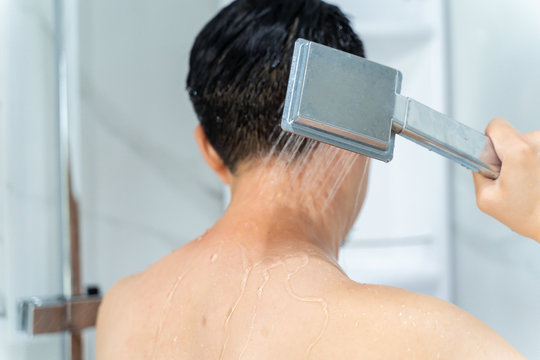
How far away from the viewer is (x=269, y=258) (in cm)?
72

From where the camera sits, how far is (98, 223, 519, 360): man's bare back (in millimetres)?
592

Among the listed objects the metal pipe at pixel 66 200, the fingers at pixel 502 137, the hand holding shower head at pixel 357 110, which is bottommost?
the metal pipe at pixel 66 200

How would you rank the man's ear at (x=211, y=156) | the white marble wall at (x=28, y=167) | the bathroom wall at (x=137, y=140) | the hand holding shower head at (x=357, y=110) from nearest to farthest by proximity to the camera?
the hand holding shower head at (x=357, y=110) → the man's ear at (x=211, y=156) → the white marble wall at (x=28, y=167) → the bathroom wall at (x=137, y=140)

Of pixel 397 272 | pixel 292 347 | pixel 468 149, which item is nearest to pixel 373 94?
pixel 468 149

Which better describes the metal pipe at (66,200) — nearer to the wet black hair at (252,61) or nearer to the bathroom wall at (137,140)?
the bathroom wall at (137,140)

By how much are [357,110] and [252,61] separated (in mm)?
268

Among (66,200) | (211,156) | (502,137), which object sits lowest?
(66,200)

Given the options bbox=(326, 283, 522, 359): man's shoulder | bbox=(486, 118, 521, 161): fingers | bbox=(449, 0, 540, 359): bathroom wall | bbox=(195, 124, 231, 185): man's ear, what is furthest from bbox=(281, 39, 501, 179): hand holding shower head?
bbox=(449, 0, 540, 359): bathroom wall

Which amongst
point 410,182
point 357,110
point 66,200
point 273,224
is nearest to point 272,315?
point 273,224

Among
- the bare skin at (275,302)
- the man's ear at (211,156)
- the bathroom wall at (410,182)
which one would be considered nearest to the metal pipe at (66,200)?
the bare skin at (275,302)

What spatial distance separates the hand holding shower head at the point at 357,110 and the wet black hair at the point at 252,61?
0.73ft

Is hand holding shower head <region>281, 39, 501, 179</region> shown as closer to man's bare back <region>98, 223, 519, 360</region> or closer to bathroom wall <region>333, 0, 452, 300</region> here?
man's bare back <region>98, 223, 519, 360</region>

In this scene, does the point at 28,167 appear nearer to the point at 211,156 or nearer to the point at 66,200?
the point at 66,200

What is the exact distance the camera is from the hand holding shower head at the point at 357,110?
0.54 m
